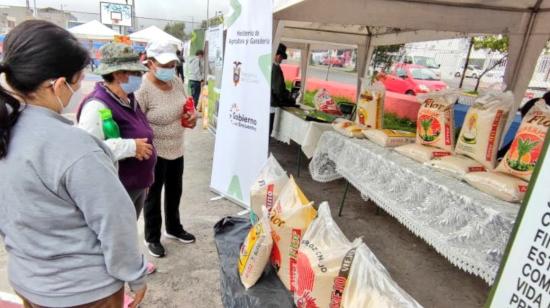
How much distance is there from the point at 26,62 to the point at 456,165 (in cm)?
200

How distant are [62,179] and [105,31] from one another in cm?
A: 1664

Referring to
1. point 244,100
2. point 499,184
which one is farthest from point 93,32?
point 499,184

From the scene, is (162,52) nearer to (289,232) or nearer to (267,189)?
(267,189)

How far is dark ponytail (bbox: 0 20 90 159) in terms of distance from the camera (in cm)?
88

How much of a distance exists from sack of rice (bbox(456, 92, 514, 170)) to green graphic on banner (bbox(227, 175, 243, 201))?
2.07m

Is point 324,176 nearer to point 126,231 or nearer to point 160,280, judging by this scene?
point 160,280

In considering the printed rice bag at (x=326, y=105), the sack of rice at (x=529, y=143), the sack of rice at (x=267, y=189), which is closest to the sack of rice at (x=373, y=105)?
the sack of rice at (x=267, y=189)

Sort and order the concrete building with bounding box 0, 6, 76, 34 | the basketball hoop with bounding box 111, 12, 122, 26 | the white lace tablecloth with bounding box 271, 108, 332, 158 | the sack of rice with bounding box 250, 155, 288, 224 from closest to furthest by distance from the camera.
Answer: the sack of rice with bounding box 250, 155, 288, 224 < the white lace tablecloth with bounding box 271, 108, 332, 158 < the basketball hoop with bounding box 111, 12, 122, 26 < the concrete building with bounding box 0, 6, 76, 34

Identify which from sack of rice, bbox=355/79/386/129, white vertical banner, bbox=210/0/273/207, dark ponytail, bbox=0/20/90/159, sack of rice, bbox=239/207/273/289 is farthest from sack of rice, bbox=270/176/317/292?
sack of rice, bbox=355/79/386/129

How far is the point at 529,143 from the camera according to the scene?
1.64 metres

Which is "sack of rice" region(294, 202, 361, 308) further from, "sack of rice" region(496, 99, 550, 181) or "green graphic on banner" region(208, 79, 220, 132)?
"green graphic on banner" region(208, 79, 220, 132)

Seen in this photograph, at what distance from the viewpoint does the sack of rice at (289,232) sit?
167 centimetres

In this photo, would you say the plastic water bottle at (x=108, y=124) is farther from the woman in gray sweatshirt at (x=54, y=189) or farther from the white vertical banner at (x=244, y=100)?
the white vertical banner at (x=244, y=100)

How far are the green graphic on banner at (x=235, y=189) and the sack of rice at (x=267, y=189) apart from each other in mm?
1227
